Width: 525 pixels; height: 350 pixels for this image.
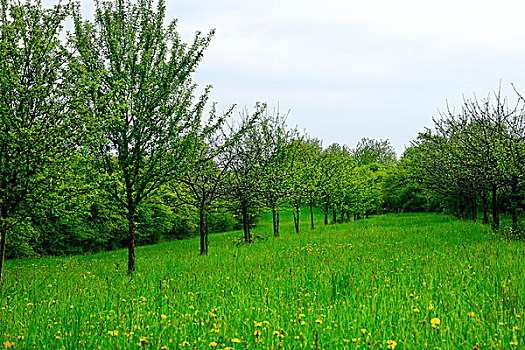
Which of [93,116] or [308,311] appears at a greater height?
[93,116]

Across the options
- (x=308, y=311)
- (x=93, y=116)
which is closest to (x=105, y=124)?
(x=93, y=116)

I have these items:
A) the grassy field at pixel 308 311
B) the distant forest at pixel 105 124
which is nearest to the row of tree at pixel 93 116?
the distant forest at pixel 105 124

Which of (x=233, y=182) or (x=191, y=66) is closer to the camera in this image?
(x=191, y=66)

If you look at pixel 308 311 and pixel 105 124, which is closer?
pixel 308 311

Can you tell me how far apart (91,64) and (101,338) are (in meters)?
7.92

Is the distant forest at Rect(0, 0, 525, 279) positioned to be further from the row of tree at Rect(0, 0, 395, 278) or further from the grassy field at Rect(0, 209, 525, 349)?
the grassy field at Rect(0, 209, 525, 349)

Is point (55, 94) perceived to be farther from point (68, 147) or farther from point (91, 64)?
point (91, 64)

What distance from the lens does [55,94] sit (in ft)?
25.3

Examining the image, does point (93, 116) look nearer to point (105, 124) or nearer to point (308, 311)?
point (105, 124)

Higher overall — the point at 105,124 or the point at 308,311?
the point at 105,124

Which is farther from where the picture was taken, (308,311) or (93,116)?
(93,116)

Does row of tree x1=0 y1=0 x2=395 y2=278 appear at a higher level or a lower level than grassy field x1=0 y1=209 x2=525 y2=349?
higher

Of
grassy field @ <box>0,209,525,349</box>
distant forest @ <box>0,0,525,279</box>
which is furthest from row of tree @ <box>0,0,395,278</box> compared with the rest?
grassy field @ <box>0,209,525,349</box>

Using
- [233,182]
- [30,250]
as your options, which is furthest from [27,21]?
[30,250]
